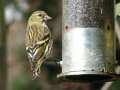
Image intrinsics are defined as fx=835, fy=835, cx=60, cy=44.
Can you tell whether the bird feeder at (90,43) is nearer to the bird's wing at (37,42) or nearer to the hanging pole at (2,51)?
the bird's wing at (37,42)

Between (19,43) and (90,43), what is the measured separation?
16.2ft

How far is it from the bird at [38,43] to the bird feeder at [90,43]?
0.67 feet

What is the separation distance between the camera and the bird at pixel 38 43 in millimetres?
9320

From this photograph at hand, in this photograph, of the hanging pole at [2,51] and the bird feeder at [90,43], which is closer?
the bird feeder at [90,43]

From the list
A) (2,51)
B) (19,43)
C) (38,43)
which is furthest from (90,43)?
(19,43)

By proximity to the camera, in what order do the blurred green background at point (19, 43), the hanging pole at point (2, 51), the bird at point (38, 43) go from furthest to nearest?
the blurred green background at point (19, 43) → the hanging pole at point (2, 51) → the bird at point (38, 43)

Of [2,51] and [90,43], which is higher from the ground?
[90,43]

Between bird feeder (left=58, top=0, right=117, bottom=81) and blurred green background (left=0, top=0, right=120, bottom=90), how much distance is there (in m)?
1.95

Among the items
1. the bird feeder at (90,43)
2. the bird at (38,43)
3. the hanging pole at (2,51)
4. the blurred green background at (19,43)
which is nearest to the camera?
the bird feeder at (90,43)

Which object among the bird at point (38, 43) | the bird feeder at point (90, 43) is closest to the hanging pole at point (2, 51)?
the bird at point (38, 43)

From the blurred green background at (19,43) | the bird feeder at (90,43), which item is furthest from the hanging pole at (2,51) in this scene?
the bird feeder at (90,43)

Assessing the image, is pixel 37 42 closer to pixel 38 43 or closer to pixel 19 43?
pixel 38 43

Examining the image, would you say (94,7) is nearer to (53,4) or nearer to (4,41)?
(4,41)

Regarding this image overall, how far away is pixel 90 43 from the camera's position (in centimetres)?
916
